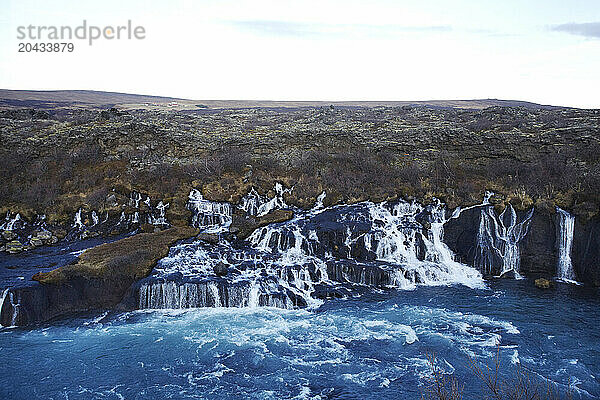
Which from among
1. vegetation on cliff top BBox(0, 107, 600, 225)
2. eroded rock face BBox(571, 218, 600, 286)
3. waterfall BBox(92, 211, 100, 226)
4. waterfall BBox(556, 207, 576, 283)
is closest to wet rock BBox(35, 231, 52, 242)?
vegetation on cliff top BBox(0, 107, 600, 225)

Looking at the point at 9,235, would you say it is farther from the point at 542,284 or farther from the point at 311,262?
the point at 542,284

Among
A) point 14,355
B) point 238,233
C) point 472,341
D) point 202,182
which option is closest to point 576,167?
point 472,341

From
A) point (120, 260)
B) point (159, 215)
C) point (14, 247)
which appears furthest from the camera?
point (159, 215)

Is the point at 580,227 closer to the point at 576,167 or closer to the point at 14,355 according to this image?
the point at 576,167

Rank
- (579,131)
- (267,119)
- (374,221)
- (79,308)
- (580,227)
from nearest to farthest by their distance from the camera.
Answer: (79,308), (580,227), (374,221), (579,131), (267,119)

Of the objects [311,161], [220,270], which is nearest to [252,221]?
[220,270]

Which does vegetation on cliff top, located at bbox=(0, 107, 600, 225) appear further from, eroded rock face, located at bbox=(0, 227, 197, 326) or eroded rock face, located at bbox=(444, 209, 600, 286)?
eroded rock face, located at bbox=(0, 227, 197, 326)

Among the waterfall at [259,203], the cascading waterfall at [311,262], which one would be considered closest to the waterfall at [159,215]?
the cascading waterfall at [311,262]

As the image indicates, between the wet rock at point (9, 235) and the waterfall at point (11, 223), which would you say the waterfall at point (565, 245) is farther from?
the waterfall at point (11, 223)
